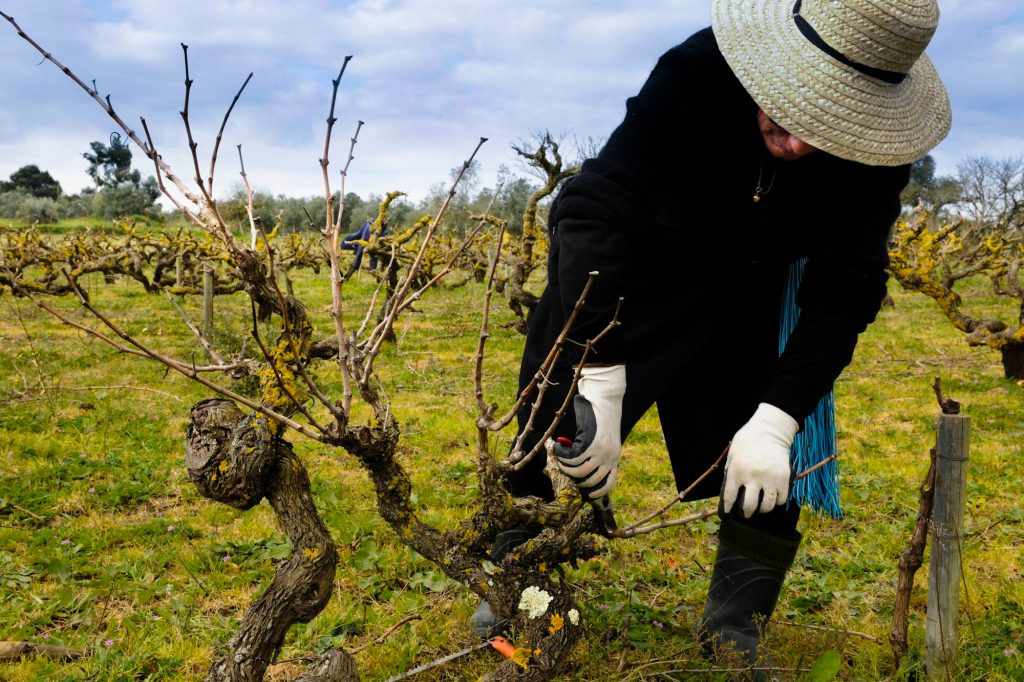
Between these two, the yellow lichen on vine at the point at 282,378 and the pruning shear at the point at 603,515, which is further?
the pruning shear at the point at 603,515

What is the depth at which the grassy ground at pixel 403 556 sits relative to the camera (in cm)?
270

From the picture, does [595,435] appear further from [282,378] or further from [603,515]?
[282,378]

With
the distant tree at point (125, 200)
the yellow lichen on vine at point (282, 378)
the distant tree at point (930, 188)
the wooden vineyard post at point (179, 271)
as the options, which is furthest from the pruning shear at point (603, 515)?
the distant tree at point (125, 200)

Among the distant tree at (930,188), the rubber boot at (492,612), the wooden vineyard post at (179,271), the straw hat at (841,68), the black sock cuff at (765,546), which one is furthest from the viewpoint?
the distant tree at (930,188)

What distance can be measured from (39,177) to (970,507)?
62.8 metres

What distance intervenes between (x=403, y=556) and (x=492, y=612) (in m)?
1.20

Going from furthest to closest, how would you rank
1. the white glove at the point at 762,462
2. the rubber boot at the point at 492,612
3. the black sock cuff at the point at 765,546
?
the rubber boot at the point at 492,612, the black sock cuff at the point at 765,546, the white glove at the point at 762,462

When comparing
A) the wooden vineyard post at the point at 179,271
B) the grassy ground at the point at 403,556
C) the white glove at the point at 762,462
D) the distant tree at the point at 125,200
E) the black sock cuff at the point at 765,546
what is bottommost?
the grassy ground at the point at 403,556

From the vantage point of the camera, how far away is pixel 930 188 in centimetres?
4556

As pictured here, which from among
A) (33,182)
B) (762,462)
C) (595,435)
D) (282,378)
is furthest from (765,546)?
(33,182)

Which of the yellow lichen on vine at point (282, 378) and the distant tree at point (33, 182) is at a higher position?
the distant tree at point (33, 182)

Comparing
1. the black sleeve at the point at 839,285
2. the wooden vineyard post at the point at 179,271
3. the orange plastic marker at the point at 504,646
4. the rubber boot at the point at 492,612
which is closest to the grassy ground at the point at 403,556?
the rubber boot at the point at 492,612

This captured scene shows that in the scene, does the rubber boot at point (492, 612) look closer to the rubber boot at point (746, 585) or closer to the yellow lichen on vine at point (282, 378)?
the rubber boot at point (746, 585)

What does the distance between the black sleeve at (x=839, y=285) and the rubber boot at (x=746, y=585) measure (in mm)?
571
